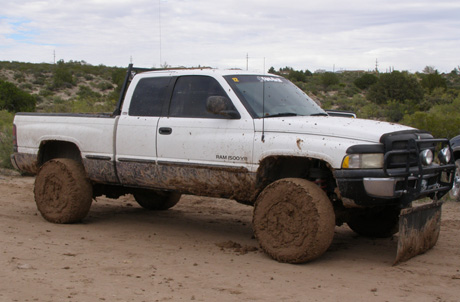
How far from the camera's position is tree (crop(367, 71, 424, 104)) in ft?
88.6

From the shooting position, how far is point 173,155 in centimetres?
668

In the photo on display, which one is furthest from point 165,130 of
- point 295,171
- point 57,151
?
point 57,151

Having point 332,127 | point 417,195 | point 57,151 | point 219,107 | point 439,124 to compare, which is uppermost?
point 219,107

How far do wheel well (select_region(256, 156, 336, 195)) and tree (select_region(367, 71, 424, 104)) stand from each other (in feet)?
71.7

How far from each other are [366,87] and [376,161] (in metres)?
32.1

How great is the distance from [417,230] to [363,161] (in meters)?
1.04

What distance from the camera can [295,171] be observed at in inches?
243

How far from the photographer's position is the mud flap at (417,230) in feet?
18.4

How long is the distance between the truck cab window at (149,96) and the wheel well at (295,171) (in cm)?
159

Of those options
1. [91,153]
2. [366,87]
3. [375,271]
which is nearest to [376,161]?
[375,271]

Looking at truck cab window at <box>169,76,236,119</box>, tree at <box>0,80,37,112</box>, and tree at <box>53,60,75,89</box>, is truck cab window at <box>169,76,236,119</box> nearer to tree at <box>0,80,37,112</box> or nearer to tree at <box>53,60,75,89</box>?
tree at <box>0,80,37,112</box>

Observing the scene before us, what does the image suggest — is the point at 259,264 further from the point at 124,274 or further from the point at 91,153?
the point at 91,153

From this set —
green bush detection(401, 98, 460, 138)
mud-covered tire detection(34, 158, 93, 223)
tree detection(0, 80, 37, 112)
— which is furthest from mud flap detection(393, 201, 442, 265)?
tree detection(0, 80, 37, 112)

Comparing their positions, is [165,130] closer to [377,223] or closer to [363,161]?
[363,161]
